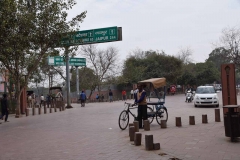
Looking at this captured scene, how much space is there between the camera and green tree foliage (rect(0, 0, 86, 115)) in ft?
57.0

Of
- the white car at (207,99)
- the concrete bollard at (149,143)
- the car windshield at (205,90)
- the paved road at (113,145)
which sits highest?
the car windshield at (205,90)

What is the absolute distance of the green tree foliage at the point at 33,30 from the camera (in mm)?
17359

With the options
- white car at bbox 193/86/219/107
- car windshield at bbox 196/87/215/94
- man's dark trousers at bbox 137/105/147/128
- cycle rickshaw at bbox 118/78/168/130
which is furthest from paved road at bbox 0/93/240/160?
car windshield at bbox 196/87/215/94

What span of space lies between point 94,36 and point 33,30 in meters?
5.12

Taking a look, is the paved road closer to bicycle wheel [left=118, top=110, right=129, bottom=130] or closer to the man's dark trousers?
bicycle wheel [left=118, top=110, right=129, bottom=130]

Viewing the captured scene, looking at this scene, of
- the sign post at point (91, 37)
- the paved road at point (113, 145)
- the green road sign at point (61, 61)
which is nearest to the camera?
the paved road at point (113, 145)

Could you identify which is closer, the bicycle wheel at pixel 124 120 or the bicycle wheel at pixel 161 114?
the bicycle wheel at pixel 124 120

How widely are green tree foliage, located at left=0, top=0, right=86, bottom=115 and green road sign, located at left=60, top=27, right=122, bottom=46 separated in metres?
0.70

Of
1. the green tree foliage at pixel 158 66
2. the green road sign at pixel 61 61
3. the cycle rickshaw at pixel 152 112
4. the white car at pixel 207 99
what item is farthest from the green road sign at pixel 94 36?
the green tree foliage at pixel 158 66

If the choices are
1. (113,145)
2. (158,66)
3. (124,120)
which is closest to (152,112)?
(124,120)

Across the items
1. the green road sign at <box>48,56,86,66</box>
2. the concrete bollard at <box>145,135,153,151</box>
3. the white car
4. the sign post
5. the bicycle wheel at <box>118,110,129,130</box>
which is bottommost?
the concrete bollard at <box>145,135,153,151</box>

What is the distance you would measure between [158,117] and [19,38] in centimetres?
955

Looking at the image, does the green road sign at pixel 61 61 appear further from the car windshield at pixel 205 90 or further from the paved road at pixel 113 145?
the paved road at pixel 113 145

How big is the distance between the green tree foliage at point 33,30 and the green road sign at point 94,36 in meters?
0.70
